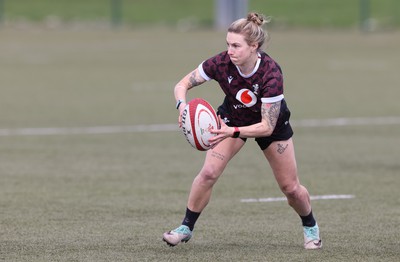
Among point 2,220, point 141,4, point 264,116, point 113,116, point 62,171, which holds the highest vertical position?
point 264,116

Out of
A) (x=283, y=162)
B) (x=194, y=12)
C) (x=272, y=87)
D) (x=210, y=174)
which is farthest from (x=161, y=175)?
(x=194, y=12)

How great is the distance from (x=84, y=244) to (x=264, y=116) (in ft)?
6.09

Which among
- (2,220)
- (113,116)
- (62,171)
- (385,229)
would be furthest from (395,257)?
(113,116)

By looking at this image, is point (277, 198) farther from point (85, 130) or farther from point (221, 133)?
point (85, 130)

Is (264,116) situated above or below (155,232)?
above

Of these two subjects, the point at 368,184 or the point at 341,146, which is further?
the point at 341,146

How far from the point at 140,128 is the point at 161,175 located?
4710 mm

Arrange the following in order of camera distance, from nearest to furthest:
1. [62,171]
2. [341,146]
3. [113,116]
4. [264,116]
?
[264,116], [62,171], [341,146], [113,116]

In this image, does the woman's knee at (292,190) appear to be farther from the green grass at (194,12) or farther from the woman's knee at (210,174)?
the green grass at (194,12)

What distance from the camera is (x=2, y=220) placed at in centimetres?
1018

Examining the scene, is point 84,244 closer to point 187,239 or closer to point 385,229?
point 187,239

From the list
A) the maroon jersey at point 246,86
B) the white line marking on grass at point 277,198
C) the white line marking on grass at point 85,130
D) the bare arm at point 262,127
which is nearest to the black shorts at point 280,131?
the maroon jersey at point 246,86

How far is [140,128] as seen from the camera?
17875 millimetres

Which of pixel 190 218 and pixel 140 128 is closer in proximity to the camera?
pixel 190 218
